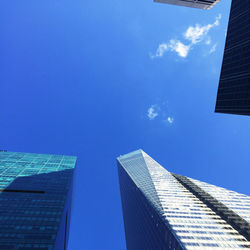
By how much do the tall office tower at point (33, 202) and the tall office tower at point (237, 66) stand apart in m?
66.9

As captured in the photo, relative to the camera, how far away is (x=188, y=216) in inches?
2667

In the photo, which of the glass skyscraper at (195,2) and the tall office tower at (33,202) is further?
the glass skyscraper at (195,2)

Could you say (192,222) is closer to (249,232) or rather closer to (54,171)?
(249,232)

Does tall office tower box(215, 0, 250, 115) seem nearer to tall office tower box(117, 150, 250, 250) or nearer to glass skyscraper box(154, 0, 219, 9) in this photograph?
glass skyscraper box(154, 0, 219, 9)

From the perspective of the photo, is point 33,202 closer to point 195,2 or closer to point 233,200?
point 233,200

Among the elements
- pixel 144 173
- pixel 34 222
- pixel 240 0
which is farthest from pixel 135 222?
pixel 240 0

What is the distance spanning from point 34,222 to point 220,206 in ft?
255

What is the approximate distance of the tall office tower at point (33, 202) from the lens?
4706 centimetres

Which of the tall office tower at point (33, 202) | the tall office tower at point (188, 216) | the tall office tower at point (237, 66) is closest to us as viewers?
the tall office tower at point (33, 202)

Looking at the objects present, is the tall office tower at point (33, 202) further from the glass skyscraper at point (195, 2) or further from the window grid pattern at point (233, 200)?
the glass skyscraper at point (195, 2)

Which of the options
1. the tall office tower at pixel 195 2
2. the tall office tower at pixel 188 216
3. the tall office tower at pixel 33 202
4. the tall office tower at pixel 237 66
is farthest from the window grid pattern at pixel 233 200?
the tall office tower at pixel 195 2

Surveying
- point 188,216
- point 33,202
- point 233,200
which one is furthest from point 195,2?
point 33,202

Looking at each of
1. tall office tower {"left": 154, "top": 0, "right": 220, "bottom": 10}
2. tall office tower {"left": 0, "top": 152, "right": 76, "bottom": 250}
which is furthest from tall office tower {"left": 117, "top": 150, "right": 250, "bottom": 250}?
tall office tower {"left": 154, "top": 0, "right": 220, "bottom": 10}

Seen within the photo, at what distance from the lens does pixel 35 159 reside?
113 m
